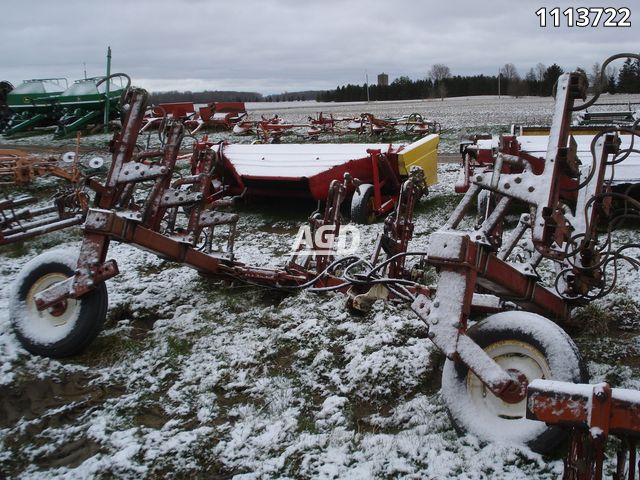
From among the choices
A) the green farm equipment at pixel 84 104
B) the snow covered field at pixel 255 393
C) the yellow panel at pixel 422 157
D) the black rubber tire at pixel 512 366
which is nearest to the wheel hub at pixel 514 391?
the black rubber tire at pixel 512 366

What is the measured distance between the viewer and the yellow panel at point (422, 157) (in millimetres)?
7652

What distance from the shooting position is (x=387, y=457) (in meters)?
2.81

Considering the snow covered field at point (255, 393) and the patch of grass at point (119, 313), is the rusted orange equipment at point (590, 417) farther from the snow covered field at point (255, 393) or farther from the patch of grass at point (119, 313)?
the patch of grass at point (119, 313)

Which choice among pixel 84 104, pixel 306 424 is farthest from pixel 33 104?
pixel 306 424

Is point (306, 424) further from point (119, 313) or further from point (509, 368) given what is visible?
point (119, 313)

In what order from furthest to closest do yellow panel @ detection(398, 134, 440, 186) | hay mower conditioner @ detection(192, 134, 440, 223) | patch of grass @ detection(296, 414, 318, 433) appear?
yellow panel @ detection(398, 134, 440, 186)
hay mower conditioner @ detection(192, 134, 440, 223)
patch of grass @ detection(296, 414, 318, 433)

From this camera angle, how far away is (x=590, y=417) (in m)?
1.90

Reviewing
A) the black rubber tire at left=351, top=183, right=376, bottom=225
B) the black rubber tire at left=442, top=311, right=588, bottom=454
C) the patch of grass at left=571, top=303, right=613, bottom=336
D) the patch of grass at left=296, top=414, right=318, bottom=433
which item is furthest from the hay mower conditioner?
the black rubber tire at left=442, top=311, right=588, bottom=454

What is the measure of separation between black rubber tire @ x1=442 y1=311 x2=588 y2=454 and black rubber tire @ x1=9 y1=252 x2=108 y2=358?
8.55 feet

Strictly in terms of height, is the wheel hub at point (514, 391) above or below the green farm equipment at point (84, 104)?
below

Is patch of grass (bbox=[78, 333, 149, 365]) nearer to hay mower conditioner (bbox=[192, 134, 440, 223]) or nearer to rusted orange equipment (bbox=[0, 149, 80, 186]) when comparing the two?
hay mower conditioner (bbox=[192, 134, 440, 223])

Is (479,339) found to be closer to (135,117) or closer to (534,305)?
(534,305)

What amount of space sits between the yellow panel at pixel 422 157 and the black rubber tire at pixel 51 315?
4679 millimetres

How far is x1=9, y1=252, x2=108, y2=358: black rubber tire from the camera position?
4031 millimetres
